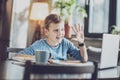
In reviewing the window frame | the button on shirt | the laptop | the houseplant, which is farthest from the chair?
the window frame

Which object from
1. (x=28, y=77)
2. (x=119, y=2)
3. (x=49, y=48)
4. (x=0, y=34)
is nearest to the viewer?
(x=28, y=77)

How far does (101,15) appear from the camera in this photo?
4.66 meters

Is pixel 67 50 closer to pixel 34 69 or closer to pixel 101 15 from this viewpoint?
pixel 34 69

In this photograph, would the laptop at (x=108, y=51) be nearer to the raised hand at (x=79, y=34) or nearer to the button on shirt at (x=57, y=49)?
the raised hand at (x=79, y=34)

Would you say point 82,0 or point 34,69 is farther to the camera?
point 82,0

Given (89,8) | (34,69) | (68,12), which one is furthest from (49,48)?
(89,8)

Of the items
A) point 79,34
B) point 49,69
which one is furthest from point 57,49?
point 49,69

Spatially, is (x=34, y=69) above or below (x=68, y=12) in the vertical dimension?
below

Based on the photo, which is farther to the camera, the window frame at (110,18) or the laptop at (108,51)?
the window frame at (110,18)

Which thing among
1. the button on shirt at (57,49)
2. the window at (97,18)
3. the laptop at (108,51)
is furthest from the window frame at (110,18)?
the laptop at (108,51)

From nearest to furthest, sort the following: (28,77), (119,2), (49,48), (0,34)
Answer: (28,77) < (49,48) < (0,34) < (119,2)

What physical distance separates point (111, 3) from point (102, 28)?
483mm

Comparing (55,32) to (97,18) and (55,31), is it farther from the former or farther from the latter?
(97,18)

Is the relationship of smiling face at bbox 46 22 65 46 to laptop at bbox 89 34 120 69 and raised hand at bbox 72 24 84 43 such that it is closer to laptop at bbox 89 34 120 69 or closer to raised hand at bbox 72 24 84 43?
raised hand at bbox 72 24 84 43
